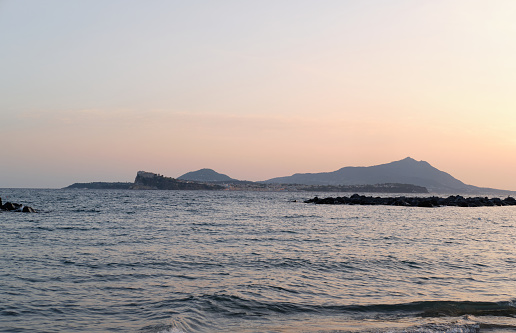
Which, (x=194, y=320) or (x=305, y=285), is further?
(x=305, y=285)

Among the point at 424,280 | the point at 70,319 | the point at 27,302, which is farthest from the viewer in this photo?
the point at 424,280

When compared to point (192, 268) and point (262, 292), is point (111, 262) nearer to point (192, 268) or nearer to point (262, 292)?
point (192, 268)

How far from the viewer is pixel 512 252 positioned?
67.8 feet

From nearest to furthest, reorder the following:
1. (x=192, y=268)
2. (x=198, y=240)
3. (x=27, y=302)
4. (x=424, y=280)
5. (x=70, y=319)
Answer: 1. (x=70, y=319)
2. (x=27, y=302)
3. (x=424, y=280)
4. (x=192, y=268)
5. (x=198, y=240)

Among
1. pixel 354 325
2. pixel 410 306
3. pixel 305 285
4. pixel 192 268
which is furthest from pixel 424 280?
pixel 192 268

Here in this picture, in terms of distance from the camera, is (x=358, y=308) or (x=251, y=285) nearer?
(x=358, y=308)

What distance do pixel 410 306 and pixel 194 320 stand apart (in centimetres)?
595

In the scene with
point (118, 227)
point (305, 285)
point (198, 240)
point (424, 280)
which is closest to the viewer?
point (305, 285)

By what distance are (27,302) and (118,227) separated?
18.7 meters

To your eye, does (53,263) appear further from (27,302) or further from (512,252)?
(512,252)

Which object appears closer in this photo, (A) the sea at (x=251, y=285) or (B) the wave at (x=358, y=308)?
(A) the sea at (x=251, y=285)

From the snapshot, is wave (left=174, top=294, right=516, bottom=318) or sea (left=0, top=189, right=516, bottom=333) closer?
sea (left=0, top=189, right=516, bottom=333)

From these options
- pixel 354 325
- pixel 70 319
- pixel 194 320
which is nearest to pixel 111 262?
pixel 70 319

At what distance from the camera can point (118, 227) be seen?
29172mm
